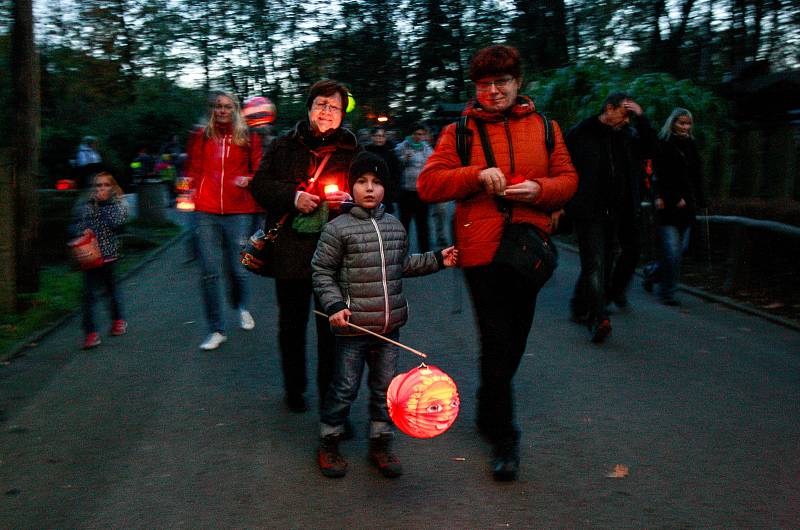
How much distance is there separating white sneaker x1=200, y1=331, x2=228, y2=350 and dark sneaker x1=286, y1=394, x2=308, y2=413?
1974 millimetres

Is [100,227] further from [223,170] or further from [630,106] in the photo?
[630,106]

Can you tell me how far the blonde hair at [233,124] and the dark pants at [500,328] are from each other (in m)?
3.11

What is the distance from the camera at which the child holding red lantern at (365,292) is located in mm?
4164

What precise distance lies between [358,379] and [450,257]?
77 centimetres

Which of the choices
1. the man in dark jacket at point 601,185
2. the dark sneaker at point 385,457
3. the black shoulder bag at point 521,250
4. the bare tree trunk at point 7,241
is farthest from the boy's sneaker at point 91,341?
the black shoulder bag at point 521,250

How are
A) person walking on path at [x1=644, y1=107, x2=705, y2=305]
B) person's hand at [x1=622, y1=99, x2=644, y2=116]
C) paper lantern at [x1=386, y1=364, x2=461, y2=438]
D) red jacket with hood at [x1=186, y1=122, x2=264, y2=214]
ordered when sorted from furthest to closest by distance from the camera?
person walking on path at [x1=644, y1=107, x2=705, y2=305] < red jacket with hood at [x1=186, y1=122, x2=264, y2=214] < person's hand at [x1=622, y1=99, x2=644, y2=116] < paper lantern at [x1=386, y1=364, x2=461, y2=438]

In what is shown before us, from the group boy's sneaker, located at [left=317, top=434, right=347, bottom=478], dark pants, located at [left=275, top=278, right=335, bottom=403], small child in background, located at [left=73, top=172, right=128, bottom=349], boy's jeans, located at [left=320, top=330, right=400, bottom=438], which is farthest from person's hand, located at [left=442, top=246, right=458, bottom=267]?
small child in background, located at [left=73, top=172, right=128, bottom=349]

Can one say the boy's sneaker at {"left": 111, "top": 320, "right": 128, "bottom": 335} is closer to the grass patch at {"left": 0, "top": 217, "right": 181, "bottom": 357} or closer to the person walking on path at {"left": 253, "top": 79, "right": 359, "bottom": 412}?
the grass patch at {"left": 0, "top": 217, "right": 181, "bottom": 357}

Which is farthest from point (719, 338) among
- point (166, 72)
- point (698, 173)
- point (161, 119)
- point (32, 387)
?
point (166, 72)

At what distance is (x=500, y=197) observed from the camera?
4.21 metres

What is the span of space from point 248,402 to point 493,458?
77.6 inches

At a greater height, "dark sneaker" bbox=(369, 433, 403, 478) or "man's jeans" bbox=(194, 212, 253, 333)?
"man's jeans" bbox=(194, 212, 253, 333)

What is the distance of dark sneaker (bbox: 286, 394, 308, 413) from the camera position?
17.6ft

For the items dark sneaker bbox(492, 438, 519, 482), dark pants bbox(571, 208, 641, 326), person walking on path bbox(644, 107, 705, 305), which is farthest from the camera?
person walking on path bbox(644, 107, 705, 305)
